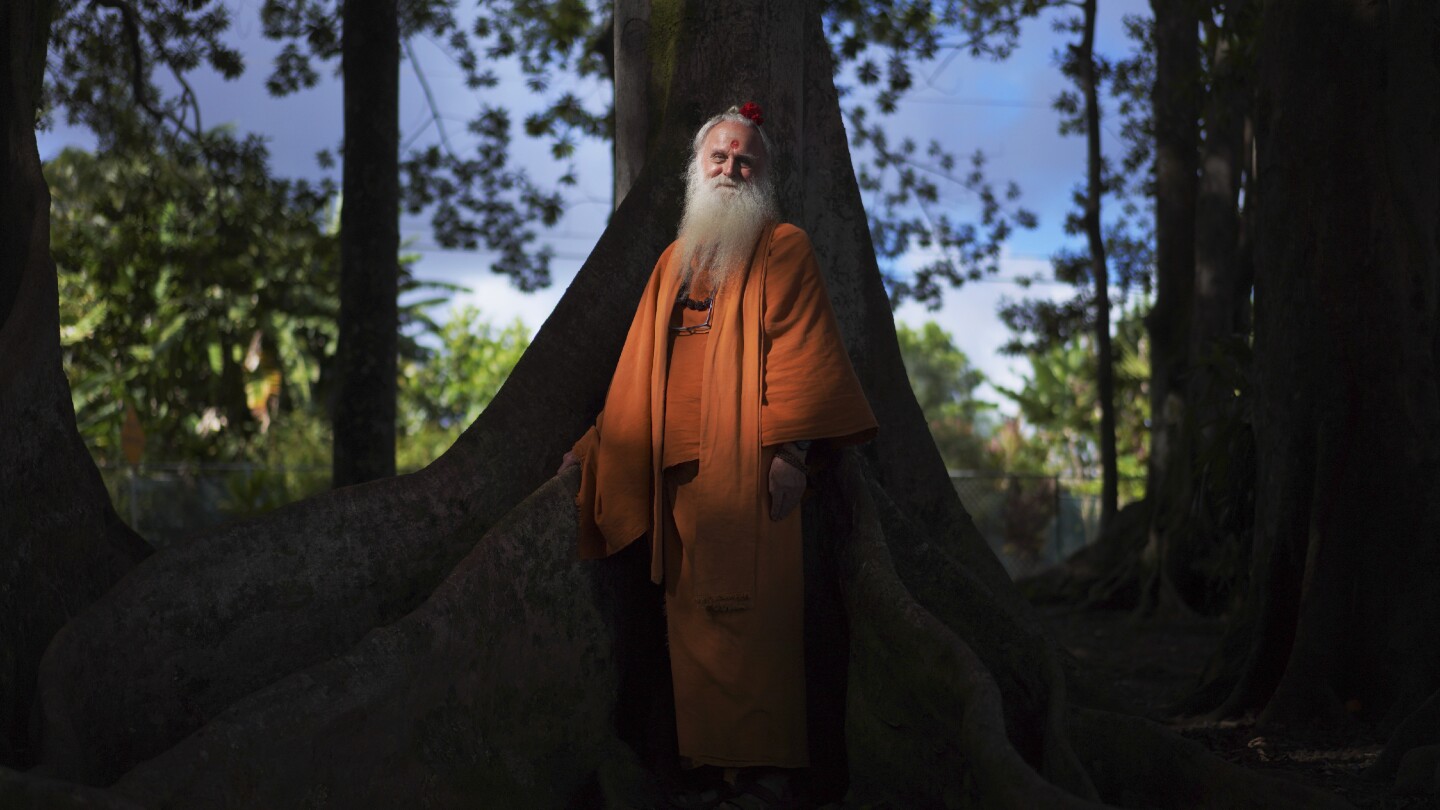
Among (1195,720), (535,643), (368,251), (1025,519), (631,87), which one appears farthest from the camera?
(1025,519)

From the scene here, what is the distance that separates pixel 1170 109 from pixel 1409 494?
8.92 meters

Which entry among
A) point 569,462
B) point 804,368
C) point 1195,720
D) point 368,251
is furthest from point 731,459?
point 368,251

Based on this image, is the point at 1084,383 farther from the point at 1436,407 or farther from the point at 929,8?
the point at 1436,407

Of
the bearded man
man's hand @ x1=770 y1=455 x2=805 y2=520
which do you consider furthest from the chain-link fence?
man's hand @ x1=770 y1=455 x2=805 y2=520

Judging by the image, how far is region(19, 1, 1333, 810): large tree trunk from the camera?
3514mm

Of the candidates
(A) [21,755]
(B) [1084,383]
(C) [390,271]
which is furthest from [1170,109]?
(B) [1084,383]

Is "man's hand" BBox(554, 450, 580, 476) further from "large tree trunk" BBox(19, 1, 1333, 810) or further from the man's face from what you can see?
the man's face

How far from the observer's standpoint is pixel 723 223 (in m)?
4.50

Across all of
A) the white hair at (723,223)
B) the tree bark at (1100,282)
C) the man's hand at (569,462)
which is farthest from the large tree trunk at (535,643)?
the tree bark at (1100,282)

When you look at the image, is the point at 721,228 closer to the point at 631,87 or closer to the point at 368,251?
the point at 631,87

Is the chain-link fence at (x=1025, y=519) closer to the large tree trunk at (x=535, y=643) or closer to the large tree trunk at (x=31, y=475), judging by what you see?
the large tree trunk at (x=535, y=643)

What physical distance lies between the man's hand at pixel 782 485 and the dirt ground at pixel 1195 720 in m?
1.60

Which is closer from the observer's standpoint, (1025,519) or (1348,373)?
(1348,373)

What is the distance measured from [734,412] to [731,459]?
0.49 ft
